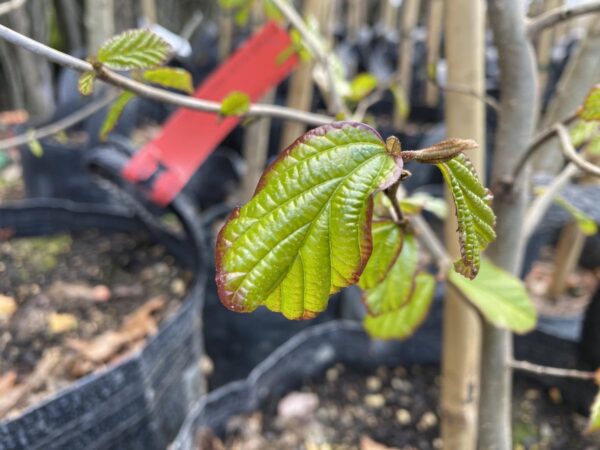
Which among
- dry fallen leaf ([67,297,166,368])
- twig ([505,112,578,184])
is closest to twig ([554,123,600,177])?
twig ([505,112,578,184])

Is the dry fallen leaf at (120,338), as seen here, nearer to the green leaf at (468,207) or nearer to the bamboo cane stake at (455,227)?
the bamboo cane stake at (455,227)

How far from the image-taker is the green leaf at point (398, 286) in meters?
0.48

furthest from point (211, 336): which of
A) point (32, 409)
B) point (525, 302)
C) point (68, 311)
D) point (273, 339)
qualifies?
point (525, 302)

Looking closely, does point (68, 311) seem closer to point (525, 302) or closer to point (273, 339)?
point (273, 339)

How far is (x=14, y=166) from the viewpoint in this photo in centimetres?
210

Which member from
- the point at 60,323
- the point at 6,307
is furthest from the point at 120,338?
the point at 6,307

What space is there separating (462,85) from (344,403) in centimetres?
62

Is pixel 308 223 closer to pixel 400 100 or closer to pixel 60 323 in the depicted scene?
pixel 60 323

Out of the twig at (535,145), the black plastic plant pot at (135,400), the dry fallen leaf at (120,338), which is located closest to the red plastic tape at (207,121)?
the black plastic plant pot at (135,400)

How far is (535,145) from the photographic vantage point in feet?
1.42

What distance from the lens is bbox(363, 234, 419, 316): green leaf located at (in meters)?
0.48

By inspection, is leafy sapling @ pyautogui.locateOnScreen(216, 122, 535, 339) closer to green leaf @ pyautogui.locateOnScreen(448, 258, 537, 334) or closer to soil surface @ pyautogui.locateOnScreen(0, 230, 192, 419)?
green leaf @ pyautogui.locateOnScreen(448, 258, 537, 334)

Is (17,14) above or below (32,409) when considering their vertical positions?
above

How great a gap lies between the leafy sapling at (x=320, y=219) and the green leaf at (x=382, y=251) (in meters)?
0.12
